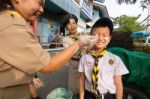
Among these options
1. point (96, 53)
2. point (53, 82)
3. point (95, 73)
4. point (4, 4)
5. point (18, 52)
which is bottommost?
point (53, 82)

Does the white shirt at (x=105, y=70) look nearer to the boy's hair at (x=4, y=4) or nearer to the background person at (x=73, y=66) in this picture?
the background person at (x=73, y=66)

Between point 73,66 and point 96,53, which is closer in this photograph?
point 96,53

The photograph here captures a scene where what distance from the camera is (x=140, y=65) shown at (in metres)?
4.14

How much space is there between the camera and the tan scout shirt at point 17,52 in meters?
1.93

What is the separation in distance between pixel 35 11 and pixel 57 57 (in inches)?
13.0

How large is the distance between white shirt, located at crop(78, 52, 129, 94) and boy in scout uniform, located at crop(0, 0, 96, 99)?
1012 millimetres

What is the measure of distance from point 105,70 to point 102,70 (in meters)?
0.03

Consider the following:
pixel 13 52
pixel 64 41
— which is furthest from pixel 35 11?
pixel 64 41

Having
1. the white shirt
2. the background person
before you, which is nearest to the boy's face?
the white shirt

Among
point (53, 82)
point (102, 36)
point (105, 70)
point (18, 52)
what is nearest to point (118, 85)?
point (105, 70)

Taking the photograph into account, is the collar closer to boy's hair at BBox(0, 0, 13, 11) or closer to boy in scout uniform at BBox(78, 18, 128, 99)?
boy in scout uniform at BBox(78, 18, 128, 99)

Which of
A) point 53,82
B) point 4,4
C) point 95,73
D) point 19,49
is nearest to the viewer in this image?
point 19,49

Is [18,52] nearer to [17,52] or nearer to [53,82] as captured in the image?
[17,52]

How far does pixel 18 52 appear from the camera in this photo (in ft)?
6.36
